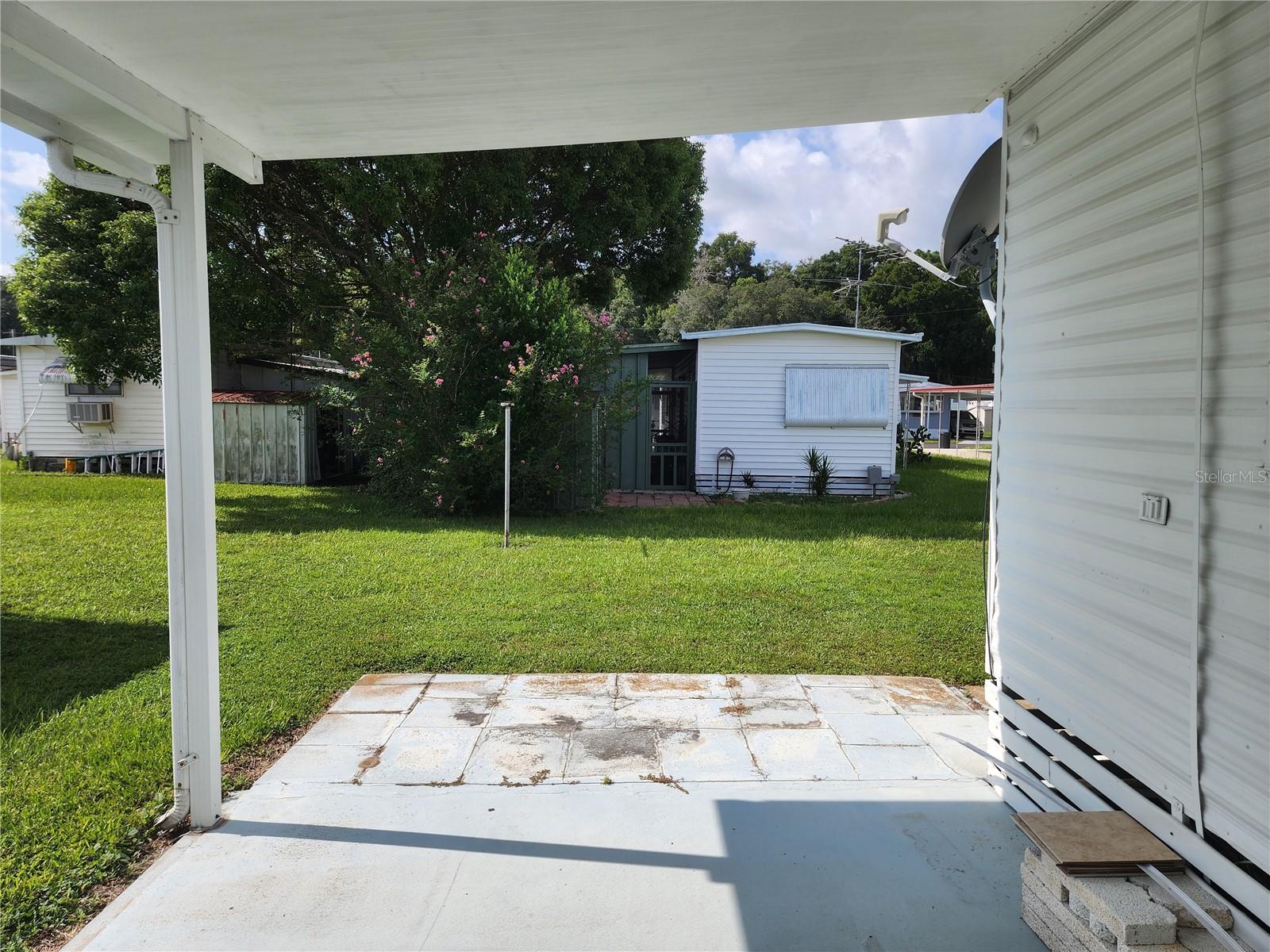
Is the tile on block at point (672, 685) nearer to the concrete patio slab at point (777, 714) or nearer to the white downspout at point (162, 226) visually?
the concrete patio slab at point (777, 714)

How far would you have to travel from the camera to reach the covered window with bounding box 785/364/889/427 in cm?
1163

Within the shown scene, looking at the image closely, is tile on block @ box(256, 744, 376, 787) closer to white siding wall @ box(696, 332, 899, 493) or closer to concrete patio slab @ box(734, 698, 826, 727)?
concrete patio slab @ box(734, 698, 826, 727)

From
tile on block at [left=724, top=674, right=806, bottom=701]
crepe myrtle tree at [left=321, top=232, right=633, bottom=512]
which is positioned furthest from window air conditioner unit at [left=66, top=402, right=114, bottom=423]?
tile on block at [left=724, top=674, right=806, bottom=701]

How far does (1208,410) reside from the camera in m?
1.80

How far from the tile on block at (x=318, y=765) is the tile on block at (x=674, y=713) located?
3.73 feet

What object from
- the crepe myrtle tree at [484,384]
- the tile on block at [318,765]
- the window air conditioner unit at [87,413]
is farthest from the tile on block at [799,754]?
the window air conditioner unit at [87,413]

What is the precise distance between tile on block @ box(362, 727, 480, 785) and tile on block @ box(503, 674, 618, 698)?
52 centimetres

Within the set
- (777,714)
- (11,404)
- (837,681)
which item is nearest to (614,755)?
(777,714)

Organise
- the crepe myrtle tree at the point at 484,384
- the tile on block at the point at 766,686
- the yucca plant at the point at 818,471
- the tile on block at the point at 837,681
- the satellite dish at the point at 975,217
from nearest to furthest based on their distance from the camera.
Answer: the satellite dish at the point at 975,217, the tile on block at the point at 766,686, the tile on block at the point at 837,681, the crepe myrtle tree at the point at 484,384, the yucca plant at the point at 818,471

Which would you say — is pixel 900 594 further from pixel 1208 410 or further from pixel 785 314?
pixel 785 314

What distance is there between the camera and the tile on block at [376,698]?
3732 mm

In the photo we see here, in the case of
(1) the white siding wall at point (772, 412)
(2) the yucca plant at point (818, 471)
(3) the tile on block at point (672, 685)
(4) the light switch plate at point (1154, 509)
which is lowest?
(3) the tile on block at point (672, 685)

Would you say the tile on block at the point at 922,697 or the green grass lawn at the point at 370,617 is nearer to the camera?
the green grass lawn at the point at 370,617

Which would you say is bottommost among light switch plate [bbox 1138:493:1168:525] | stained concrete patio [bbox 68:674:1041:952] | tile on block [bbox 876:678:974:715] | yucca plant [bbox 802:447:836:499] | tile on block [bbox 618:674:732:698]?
stained concrete patio [bbox 68:674:1041:952]
